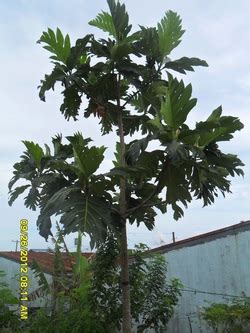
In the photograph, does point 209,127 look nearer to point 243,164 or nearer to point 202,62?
point 243,164

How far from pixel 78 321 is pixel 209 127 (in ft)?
17.6

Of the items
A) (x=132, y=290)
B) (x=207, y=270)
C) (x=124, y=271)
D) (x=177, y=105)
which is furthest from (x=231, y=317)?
(x=177, y=105)

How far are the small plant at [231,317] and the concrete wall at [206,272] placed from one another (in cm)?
85

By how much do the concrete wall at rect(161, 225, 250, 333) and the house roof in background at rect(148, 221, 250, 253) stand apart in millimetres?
22

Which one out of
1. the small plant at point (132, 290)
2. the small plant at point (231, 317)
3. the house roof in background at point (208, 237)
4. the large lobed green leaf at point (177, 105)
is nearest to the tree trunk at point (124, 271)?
the large lobed green leaf at point (177, 105)

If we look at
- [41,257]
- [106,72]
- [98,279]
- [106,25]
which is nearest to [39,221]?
[106,72]

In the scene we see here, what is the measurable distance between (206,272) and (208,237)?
77cm

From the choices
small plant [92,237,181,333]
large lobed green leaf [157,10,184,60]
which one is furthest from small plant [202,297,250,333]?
large lobed green leaf [157,10,184,60]

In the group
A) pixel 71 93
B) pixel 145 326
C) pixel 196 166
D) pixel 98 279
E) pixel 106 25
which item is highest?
pixel 106 25

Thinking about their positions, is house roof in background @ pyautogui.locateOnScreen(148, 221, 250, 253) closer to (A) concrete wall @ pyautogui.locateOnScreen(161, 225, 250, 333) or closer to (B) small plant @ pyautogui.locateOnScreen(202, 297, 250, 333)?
(A) concrete wall @ pyautogui.locateOnScreen(161, 225, 250, 333)

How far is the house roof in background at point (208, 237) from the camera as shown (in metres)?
9.20

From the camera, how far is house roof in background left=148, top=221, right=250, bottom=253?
9.20 meters

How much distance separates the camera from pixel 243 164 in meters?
4.21

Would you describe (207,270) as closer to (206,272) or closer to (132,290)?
(206,272)
